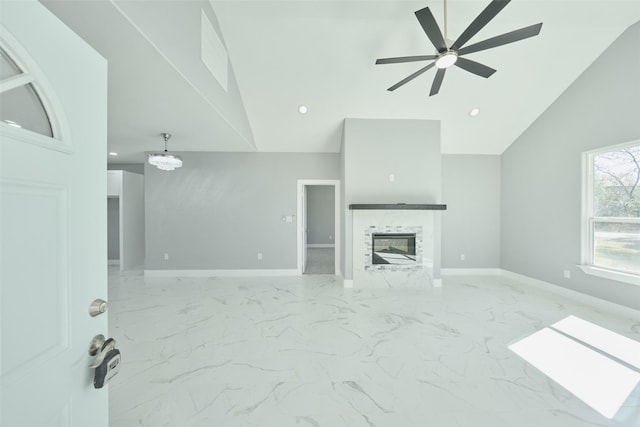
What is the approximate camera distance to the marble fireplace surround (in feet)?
14.3

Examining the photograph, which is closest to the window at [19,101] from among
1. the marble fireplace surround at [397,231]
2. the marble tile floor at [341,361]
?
the marble tile floor at [341,361]

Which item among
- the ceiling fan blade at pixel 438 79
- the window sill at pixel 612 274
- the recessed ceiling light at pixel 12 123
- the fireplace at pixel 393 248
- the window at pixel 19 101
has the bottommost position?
the window sill at pixel 612 274

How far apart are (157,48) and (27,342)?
2.06 metres

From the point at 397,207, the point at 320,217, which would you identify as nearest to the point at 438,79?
the point at 397,207

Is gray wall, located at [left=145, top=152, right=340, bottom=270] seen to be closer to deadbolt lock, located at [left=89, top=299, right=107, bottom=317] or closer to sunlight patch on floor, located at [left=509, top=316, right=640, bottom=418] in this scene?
sunlight patch on floor, located at [left=509, top=316, right=640, bottom=418]

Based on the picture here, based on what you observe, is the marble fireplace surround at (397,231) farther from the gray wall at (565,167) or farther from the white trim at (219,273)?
the gray wall at (565,167)

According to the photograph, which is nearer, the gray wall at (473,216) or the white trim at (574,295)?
the white trim at (574,295)

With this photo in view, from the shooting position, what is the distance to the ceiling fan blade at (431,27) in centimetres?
212

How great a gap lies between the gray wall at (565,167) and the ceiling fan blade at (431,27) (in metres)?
2.73

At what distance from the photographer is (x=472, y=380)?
6.58 feet

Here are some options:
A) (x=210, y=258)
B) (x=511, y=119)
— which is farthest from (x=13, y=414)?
(x=511, y=119)

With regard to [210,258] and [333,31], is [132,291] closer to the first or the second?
[210,258]

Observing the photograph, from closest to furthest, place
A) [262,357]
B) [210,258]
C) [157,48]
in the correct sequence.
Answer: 1. [157,48]
2. [262,357]
3. [210,258]

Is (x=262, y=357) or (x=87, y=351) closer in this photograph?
(x=87, y=351)
